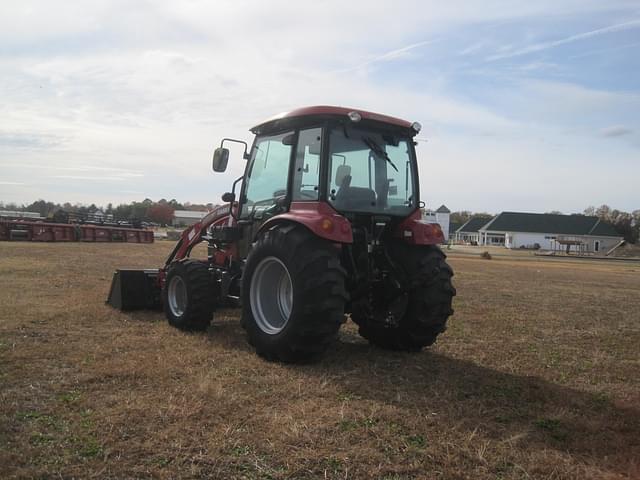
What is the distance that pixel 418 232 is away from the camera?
666 centimetres

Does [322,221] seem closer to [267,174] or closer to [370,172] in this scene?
[370,172]

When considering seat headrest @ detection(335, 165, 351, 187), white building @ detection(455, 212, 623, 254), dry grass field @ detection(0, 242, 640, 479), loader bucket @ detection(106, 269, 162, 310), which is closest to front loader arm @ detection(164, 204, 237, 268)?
loader bucket @ detection(106, 269, 162, 310)

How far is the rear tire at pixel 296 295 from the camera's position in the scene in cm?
568

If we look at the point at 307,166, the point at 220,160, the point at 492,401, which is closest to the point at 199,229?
the point at 220,160

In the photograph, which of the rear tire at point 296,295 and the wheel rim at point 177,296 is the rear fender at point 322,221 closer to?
the rear tire at point 296,295

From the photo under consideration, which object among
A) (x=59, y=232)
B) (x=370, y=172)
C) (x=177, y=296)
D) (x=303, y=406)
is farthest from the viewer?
(x=59, y=232)

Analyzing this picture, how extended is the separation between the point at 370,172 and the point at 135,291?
14.8ft

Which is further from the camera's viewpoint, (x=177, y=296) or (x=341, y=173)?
(x=177, y=296)

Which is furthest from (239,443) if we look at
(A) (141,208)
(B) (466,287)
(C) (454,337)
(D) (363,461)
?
(A) (141,208)

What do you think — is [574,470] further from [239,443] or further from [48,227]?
[48,227]

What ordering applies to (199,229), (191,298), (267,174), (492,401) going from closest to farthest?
(492,401)
(267,174)
(191,298)
(199,229)

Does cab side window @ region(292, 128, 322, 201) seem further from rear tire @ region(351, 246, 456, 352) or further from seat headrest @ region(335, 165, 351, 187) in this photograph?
rear tire @ region(351, 246, 456, 352)

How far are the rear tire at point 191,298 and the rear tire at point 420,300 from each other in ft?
6.75

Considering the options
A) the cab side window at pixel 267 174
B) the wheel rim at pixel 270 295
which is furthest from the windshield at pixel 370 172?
the wheel rim at pixel 270 295
